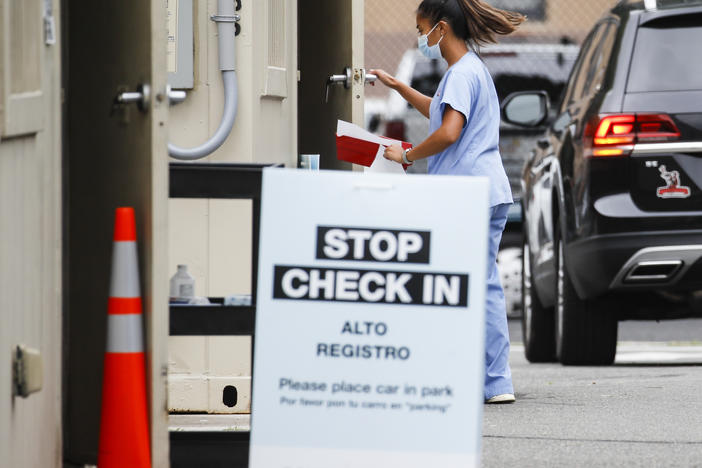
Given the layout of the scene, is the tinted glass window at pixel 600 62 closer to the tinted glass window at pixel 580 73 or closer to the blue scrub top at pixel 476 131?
the tinted glass window at pixel 580 73

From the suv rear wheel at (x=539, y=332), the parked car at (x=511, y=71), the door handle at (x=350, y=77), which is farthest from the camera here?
the parked car at (x=511, y=71)

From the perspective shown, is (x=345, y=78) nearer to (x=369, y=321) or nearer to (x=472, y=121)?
(x=472, y=121)

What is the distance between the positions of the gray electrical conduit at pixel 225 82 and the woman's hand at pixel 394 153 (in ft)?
2.00

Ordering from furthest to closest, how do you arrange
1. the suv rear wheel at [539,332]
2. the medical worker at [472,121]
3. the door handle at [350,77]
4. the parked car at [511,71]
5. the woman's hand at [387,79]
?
the parked car at [511,71] < the suv rear wheel at [539,332] < the door handle at [350,77] < the woman's hand at [387,79] < the medical worker at [472,121]

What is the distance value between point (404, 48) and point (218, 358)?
2482 centimetres

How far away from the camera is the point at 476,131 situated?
688cm

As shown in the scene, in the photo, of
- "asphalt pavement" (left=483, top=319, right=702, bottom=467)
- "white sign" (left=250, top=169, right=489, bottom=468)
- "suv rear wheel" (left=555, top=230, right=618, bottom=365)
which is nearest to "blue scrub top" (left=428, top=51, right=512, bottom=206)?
"asphalt pavement" (left=483, top=319, right=702, bottom=467)

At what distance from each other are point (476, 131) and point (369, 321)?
2.61 meters

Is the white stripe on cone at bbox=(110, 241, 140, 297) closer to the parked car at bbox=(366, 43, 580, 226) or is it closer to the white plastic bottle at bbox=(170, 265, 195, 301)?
the white plastic bottle at bbox=(170, 265, 195, 301)

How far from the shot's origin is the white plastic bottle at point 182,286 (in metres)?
5.65

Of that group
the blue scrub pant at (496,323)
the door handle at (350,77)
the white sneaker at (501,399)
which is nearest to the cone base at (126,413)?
the blue scrub pant at (496,323)

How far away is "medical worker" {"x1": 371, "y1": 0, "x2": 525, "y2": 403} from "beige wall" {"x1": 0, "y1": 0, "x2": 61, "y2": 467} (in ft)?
7.54

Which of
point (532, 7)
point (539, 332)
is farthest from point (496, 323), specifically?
point (532, 7)

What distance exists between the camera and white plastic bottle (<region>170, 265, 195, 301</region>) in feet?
18.5
